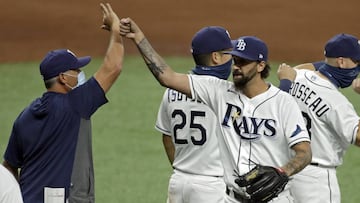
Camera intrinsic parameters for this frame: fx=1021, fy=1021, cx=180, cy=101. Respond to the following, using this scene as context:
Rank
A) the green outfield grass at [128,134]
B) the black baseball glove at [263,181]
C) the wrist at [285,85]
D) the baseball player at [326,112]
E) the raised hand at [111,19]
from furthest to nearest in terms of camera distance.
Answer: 1. the green outfield grass at [128,134]
2. the wrist at [285,85]
3. the baseball player at [326,112]
4. the raised hand at [111,19]
5. the black baseball glove at [263,181]

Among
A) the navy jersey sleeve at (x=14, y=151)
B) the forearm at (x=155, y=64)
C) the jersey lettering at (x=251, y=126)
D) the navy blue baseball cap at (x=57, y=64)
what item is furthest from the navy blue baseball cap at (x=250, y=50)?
the navy jersey sleeve at (x=14, y=151)

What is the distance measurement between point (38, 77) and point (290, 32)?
5.32 m

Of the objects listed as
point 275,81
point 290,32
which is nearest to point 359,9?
point 290,32

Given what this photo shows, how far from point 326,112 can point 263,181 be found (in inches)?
47.0

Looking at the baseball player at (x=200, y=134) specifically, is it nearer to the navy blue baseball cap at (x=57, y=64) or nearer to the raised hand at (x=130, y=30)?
the raised hand at (x=130, y=30)

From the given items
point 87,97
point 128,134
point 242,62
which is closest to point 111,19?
point 87,97

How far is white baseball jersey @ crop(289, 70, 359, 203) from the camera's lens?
741cm

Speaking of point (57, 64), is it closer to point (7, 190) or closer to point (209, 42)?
point (209, 42)

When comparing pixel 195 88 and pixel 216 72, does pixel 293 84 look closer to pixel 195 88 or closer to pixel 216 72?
pixel 216 72

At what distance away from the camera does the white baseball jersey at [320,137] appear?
741cm

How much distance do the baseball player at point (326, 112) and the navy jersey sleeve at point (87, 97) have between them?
163 cm

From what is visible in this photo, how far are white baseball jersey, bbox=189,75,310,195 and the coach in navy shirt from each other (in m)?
0.63

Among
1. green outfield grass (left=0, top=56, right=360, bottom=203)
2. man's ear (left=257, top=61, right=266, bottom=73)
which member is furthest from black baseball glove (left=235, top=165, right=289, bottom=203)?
green outfield grass (left=0, top=56, right=360, bottom=203)

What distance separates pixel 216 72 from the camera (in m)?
7.47
